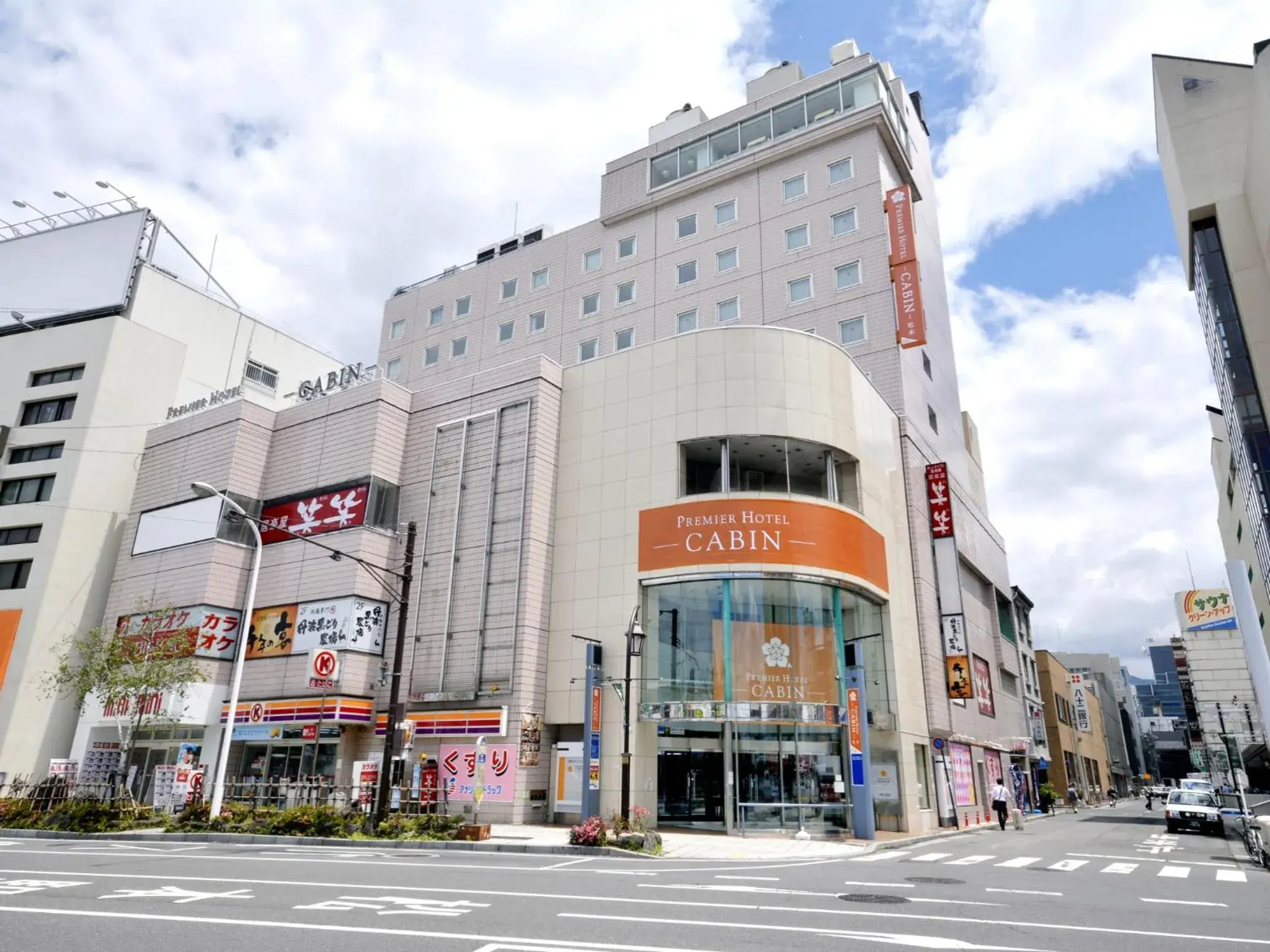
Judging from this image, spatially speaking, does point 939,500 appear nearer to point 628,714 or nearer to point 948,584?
point 948,584

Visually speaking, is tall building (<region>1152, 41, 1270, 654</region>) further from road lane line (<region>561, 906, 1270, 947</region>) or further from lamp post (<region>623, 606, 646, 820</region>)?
road lane line (<region>561, 906, 1270, 947</region>)

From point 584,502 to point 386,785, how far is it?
1266cm

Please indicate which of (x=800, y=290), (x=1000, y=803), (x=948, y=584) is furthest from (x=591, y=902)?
(x=800, y=290)

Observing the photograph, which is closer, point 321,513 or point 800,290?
point 321,513

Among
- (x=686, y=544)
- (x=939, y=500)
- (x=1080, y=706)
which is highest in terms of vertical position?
(x=939, y=500)

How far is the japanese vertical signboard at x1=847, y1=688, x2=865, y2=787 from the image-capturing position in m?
24.5

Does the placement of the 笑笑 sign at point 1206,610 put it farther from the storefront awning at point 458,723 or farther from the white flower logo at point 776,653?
the storefront awning at point 458,723

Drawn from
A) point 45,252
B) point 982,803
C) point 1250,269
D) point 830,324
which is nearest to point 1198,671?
point 1250,269

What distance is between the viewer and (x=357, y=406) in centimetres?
3475

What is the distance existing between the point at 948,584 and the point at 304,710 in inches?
1070

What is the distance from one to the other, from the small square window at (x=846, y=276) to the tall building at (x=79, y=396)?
98.5ft

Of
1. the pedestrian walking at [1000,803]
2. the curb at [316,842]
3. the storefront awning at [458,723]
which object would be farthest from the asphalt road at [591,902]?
the pedestrian walking at [1000,803]

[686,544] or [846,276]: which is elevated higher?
[846,276]

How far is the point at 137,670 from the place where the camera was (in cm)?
2884
